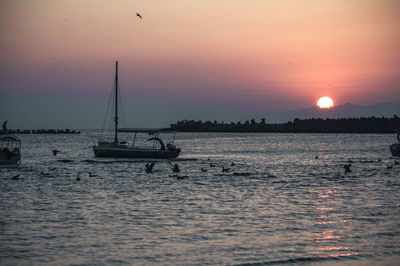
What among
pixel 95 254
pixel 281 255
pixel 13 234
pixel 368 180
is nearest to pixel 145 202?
pixel 13 234

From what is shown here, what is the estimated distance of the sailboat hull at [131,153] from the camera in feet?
196

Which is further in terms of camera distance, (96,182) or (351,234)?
(96,182)

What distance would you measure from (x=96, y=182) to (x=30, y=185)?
15.4 ft

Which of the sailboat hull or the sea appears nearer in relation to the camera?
the sea

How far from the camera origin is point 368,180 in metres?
36.6

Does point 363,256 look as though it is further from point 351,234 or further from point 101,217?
point 101,217

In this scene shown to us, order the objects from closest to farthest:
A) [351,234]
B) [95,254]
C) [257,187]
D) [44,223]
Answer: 1. [95,254]
2. [351,234]
3. [44,223]
4. [257,187]

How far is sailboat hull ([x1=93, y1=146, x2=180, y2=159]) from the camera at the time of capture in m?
59.9

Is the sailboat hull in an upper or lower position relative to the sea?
upper

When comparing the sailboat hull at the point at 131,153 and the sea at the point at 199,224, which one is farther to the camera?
the sailboat hull at the point at 131,153

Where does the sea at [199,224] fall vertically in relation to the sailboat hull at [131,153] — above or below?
below

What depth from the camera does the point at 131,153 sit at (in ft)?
197

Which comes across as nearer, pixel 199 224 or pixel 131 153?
pixel 199 224

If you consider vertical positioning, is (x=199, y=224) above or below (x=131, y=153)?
below
